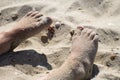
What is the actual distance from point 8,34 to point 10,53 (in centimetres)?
17

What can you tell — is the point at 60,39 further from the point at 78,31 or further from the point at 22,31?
the point at 22,31

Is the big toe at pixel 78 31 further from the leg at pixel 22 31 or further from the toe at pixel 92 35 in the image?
the leg at pixel 22 31

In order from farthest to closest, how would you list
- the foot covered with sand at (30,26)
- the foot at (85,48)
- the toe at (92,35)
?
the foot covered with sand at (30,26) < the toe at (92,35) < the foot at (85,48)

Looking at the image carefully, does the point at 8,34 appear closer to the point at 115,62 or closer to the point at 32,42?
the point at 32,42

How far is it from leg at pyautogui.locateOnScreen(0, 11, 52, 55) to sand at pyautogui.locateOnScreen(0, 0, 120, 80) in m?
0.08

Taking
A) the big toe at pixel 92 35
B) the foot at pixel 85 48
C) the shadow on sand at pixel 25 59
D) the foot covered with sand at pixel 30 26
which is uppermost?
the foot covered with sand at pixel 30 26

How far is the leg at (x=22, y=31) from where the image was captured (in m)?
2.51

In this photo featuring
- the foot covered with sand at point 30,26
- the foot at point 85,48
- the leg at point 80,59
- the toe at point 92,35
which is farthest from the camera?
the foot covered with sand at point 30,26

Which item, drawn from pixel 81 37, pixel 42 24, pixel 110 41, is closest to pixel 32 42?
pixel 42 24

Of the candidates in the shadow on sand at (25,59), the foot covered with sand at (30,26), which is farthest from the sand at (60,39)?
the foot covered with sand at (30,26)

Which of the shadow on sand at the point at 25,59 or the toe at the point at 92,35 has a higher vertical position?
the toe at the point at 92,35

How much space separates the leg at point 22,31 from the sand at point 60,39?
83mm

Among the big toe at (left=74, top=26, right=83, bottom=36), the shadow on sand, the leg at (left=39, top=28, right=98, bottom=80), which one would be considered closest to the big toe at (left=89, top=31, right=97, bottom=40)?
the leg at (left=39, top=28, right=98, bottom=80)

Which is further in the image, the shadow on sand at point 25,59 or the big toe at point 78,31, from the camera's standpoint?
the big toe at point 78,31
